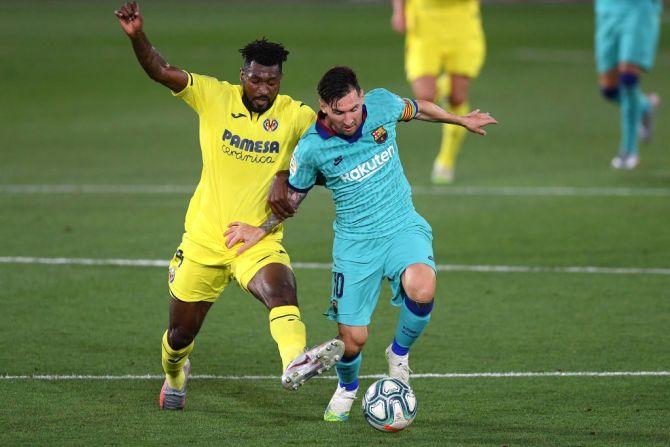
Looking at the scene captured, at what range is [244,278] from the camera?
6.93m

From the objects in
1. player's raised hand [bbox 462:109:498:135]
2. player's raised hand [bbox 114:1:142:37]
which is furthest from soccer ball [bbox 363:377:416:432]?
player's raised hand [bbox 114:1:142:37]

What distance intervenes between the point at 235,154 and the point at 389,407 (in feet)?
5.49

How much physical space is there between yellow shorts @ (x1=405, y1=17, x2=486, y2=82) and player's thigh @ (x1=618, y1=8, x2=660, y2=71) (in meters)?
1.81

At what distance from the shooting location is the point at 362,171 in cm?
698

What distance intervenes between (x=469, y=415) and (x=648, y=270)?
402 cm

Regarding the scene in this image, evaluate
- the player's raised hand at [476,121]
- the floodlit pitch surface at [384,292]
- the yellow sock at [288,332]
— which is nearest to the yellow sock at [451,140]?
the floodlit pitch surface at [384,292]

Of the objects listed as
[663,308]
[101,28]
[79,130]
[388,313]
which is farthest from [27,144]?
[101,28]

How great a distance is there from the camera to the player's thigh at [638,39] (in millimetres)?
14938

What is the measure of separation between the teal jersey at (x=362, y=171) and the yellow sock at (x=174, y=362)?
109 centimetres

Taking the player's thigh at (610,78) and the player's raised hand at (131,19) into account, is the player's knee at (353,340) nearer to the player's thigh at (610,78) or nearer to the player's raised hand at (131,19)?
the player's raised hand at (131,19)

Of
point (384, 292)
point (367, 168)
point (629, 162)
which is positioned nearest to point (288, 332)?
point (367, 168)

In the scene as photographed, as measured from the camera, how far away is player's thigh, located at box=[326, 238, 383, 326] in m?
6.93

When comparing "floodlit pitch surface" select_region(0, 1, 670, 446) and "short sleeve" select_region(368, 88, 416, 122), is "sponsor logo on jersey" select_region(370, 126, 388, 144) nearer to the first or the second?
"short sleeve" select_region(368, 88, 416, 122)

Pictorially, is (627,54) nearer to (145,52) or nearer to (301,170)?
(301,170)
